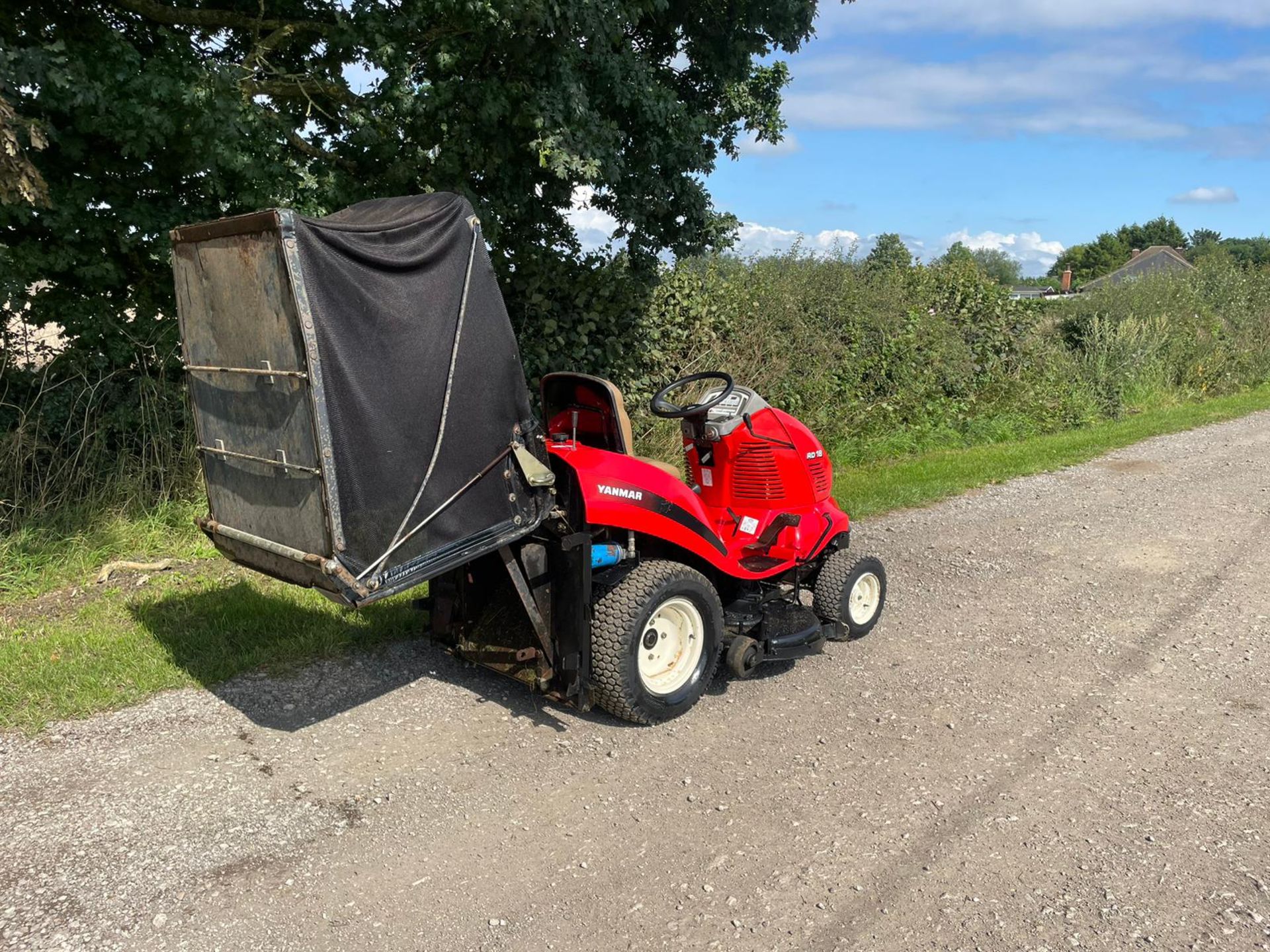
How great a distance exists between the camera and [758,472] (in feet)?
18.0

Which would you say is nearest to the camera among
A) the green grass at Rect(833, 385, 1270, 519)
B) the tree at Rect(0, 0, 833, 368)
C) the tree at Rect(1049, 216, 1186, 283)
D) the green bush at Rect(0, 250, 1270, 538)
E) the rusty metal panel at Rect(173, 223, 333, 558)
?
the rusty metal panel at Rect(173, 223, 333, 558)

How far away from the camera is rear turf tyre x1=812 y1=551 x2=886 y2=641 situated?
5.50 meters

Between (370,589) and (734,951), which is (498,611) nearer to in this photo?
(370,589)

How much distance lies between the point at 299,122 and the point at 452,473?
188 inches

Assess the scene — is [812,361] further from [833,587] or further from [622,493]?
[622,493]

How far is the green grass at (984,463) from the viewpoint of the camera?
9.42 metres

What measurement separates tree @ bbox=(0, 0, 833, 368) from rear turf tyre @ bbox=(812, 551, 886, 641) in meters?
3.21

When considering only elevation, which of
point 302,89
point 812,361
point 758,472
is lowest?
point 758,472

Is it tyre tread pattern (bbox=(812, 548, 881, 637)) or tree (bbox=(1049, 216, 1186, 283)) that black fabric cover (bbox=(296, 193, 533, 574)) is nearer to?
tyre tread pattern (bbox=(812, 548, 881, 637))

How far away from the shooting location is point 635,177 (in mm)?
7852

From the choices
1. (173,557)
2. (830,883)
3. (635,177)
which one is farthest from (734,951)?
(635,177)

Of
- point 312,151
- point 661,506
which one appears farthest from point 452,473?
point 312,151

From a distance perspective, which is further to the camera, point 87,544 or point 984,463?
point 984,463

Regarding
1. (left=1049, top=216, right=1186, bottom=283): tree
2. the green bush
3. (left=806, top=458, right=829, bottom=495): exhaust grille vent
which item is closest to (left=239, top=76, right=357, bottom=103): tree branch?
the green bush
